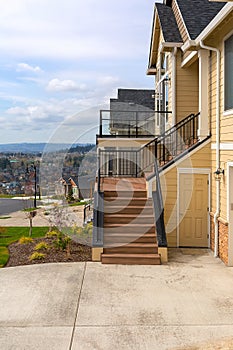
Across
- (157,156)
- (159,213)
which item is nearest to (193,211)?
(159,213)

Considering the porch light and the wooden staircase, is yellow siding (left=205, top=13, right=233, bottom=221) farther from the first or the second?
the wooden staircase

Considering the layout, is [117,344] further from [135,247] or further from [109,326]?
[135,247]

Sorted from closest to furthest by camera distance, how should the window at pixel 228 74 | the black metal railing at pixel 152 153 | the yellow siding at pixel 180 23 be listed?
the window at pixel 228 74 < the black metal railing at pixel 152 153 < the yellow siding at pixel 180 23

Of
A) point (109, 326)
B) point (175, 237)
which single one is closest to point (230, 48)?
point (175, 237)

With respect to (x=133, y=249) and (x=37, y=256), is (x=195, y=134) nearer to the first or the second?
(x=133, y=249)

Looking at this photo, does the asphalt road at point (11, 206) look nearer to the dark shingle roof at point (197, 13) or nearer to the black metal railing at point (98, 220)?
the black metal railing at point (98, 220)

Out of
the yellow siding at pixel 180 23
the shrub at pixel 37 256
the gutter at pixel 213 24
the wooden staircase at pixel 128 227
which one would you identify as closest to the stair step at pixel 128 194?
the wooden staircase at pixel 128 227

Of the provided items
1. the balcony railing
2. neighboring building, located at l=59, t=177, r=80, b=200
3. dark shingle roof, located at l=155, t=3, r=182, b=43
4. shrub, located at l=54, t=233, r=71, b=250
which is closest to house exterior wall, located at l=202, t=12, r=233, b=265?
dark shingle roof, located at l=155, t=3, r=182, b=43

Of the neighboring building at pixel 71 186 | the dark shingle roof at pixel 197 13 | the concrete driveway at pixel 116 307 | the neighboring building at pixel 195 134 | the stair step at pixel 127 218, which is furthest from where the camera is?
the neighboring building at pixel 71 186

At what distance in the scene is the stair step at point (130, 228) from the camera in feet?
29.1

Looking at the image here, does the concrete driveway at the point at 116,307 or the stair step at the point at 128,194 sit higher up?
the stair step at the point at 128,194

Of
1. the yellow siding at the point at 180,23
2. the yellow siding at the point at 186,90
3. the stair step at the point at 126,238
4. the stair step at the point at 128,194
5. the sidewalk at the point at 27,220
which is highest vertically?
the yellow siding at the point at 180,23

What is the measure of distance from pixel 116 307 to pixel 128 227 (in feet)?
11.1

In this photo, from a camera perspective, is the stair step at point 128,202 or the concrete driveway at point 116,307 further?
the stair step at point 128,202
